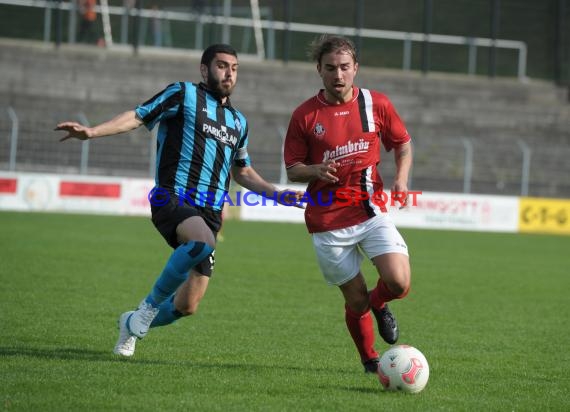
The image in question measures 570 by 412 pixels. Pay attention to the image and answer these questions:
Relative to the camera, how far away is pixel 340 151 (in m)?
6.61

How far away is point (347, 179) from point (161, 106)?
146 centimetres

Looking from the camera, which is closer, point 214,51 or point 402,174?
point 402,174

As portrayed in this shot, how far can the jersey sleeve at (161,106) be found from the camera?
22.4 feet

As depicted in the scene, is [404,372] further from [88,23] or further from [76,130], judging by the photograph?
[88,23]

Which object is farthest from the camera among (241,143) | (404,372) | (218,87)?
(241,143)

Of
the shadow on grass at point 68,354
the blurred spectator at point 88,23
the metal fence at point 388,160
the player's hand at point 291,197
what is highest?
the blurred spectator at point 88,23

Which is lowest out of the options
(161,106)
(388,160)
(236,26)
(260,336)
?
(388,160)

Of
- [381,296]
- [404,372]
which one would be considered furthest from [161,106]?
[404,372]

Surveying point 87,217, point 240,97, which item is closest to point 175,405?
point 87,217

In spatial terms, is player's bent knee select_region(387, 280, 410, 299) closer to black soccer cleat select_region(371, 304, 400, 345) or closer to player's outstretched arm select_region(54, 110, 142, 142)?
black soccer cleat select_region(371, 304, 400, 345)

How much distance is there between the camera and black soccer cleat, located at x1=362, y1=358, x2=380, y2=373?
6719 millimetres

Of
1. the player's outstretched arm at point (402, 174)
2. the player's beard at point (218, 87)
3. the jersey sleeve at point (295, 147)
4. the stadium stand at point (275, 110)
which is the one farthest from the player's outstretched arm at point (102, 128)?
the stadium stand at point (275, 110)

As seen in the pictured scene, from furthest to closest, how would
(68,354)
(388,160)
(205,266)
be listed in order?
1. (388,160)
2. (205,266)
3. (68,354)

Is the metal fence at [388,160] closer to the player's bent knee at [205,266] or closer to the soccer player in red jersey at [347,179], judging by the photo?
the player's bent knee at [205,266]
